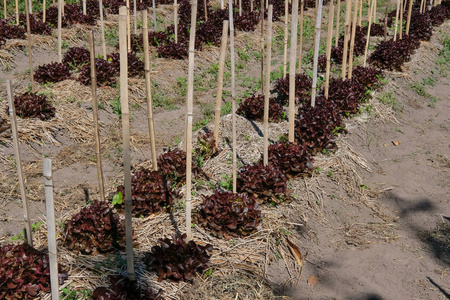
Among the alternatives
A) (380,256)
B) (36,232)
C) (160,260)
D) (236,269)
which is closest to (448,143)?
(380,256)

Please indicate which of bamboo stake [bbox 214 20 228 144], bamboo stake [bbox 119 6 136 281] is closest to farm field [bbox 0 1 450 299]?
bamboo stake [bbox 214 20 228 144]

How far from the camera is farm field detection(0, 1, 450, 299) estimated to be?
387cm

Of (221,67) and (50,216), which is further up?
(221,67)

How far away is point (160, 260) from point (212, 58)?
7.51 meters

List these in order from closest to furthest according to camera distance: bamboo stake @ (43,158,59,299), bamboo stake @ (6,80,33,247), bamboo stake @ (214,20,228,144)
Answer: bamboo stake @ (43,158,59,299)
bamboo stake @ (6,80,33,247)
bamboo stake @ (214,20,228,144)

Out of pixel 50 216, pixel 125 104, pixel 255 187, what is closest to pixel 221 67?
pixel 255 187

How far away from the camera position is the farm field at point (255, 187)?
3.87 metres

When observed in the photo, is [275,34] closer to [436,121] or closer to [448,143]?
[436,121]

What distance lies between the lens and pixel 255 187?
4.65 m

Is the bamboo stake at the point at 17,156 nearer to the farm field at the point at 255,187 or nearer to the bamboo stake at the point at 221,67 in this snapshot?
the farm field at the point at 255,187

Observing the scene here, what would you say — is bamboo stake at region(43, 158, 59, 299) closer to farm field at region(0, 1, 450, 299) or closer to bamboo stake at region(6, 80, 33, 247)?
farm field at region(0, 1, 450, 299)

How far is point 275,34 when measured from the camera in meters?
12.7

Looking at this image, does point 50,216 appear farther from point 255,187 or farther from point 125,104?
point 255,187

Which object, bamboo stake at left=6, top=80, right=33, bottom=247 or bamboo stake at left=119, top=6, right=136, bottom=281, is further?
bamboo stake at left=6, top=80, right=33, bottom=247
